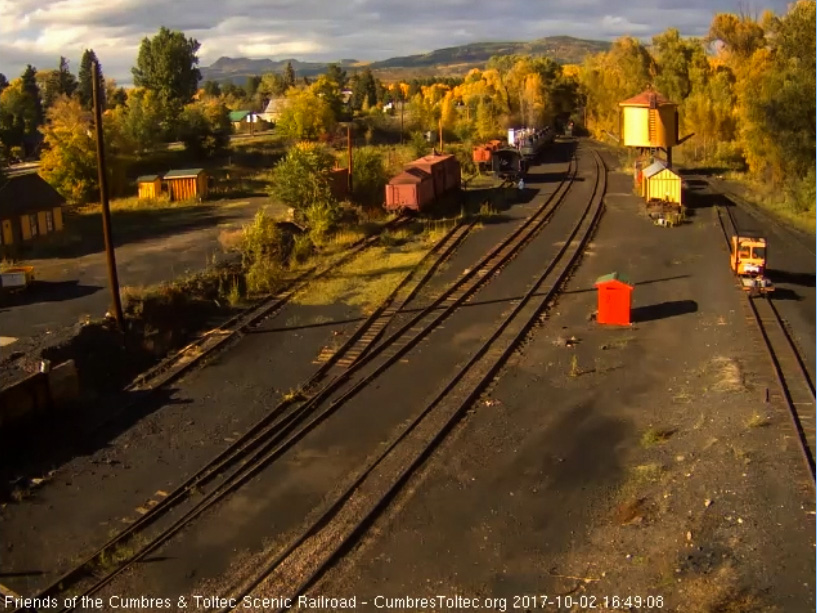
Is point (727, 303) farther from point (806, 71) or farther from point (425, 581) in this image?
point (806, 71)

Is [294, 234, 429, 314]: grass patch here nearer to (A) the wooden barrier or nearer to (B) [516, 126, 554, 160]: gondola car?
(A) the wooden barrier

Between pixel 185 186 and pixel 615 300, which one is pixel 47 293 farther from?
pixel 185 186

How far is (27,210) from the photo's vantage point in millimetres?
27844

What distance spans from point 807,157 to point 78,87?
73.9m

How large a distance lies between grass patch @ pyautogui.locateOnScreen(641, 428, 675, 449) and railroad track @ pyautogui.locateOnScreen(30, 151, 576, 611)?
5068mm

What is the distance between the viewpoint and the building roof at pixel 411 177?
103 ft

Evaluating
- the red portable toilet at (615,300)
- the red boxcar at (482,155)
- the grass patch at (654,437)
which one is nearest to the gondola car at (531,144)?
the red boxcar at (482,155)

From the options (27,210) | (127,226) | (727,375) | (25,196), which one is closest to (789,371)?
(727,375)

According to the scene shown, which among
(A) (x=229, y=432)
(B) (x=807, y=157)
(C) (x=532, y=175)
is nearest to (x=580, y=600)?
(A) (x=229, y=432)

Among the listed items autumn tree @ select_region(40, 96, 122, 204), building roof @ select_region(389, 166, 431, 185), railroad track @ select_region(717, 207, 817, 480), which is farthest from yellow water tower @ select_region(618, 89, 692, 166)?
autumn tree @ select_region(40, 96, 122, 204)

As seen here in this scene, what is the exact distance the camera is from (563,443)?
1217cm

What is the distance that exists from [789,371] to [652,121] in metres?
27.3

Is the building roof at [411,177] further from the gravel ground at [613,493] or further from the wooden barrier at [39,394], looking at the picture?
the wooden barrier at [39,394]

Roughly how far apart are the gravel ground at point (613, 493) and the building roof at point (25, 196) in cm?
1964
